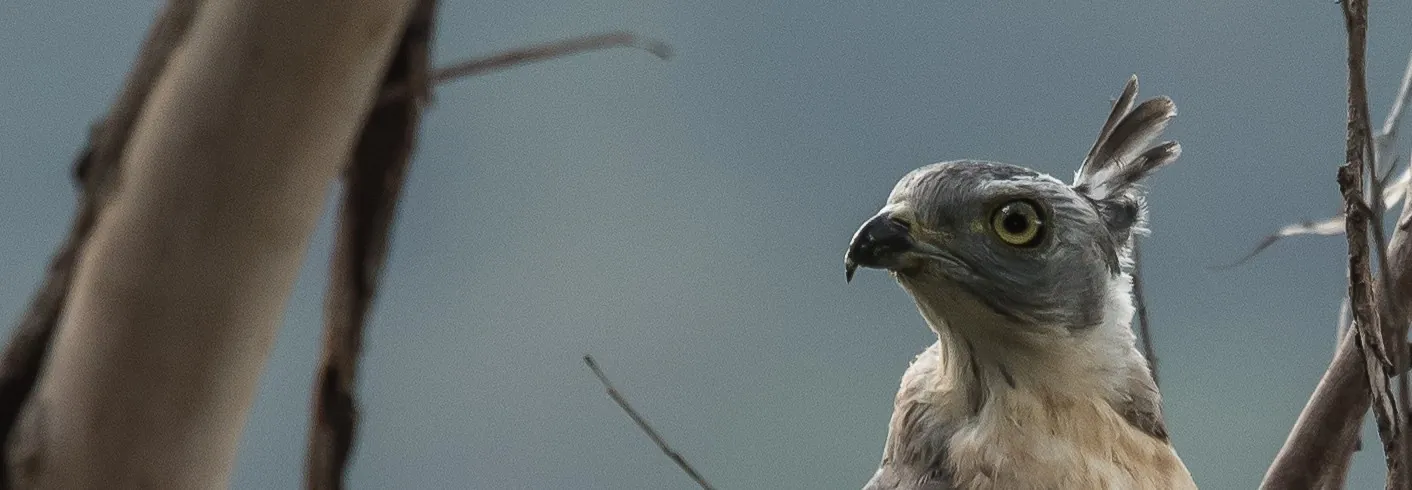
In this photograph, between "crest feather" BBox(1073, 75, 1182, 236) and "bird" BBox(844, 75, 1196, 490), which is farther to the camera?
"crest feather" BBox(1073, 75, 1182, 236)

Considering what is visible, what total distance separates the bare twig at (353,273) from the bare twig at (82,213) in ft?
0.36

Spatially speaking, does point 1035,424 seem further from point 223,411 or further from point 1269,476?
point 223,411

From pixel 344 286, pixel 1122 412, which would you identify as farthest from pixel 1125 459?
pixel 344 286

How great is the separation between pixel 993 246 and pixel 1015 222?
4 cm

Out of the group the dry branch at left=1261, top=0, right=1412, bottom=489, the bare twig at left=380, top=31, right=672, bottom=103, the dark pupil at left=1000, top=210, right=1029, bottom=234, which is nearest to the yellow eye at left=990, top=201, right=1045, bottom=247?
the dark pupil at left=1000, top=210, right=1029, bottom=234

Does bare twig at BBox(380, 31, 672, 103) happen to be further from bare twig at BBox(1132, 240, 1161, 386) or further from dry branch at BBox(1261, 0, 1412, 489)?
bare twig at BBox(1132, 240, 1161, 386)

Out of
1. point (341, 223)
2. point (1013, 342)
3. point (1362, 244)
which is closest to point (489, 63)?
point (341, 223)

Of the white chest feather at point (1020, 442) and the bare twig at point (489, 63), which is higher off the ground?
the bare twig at point (489, 63)

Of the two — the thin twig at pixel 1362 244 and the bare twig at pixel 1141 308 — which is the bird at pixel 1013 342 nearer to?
the bare twig at pixel 1141 308

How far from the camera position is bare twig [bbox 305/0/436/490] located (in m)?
0.67

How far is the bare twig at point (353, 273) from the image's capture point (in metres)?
0.67

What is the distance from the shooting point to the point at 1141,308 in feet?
6.07

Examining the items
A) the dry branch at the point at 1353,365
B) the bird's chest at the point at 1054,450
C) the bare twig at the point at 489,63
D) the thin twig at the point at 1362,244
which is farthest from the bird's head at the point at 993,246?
the bare twig at the point at 489,63

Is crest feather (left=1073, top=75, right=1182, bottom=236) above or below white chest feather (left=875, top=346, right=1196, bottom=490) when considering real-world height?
above
